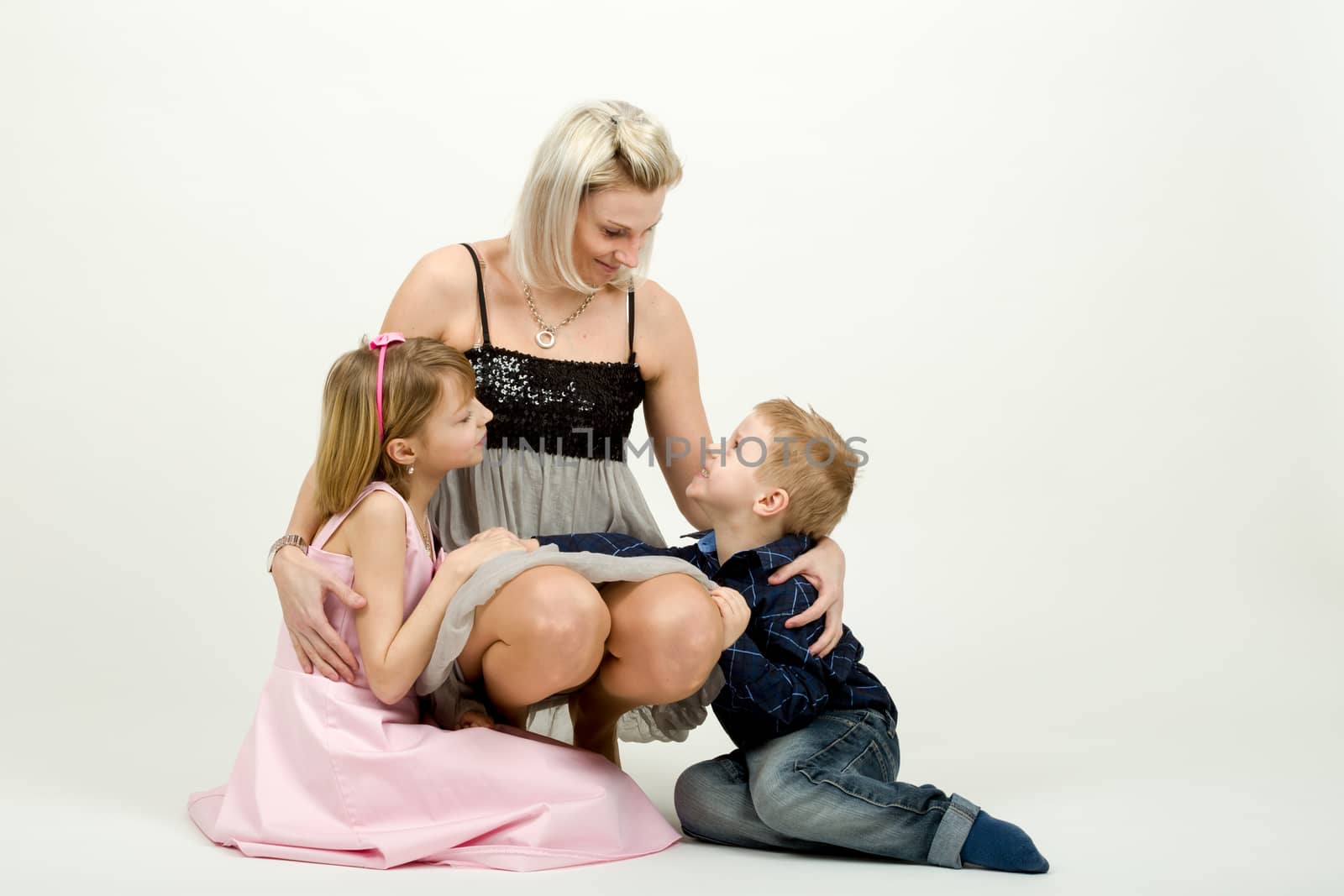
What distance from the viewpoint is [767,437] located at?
9.46 feet

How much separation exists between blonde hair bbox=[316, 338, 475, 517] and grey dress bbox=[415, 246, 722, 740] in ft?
0.94

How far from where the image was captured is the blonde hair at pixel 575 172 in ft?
9.42

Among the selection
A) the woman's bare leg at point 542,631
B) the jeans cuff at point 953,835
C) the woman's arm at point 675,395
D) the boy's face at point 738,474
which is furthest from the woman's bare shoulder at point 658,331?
the jeans cuff at point 953,835

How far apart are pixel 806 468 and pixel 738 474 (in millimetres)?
126

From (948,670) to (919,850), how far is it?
1.56 m

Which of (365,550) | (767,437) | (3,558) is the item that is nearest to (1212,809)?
(767,437)

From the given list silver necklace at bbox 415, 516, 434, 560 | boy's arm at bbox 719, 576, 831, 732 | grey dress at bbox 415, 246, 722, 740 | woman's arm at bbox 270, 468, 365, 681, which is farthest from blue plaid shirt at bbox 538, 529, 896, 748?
woman's arm at bbox 270, 468, 365, 681

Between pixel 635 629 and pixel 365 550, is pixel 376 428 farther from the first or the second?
pixel 635 629

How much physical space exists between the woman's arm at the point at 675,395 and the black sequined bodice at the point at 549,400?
4.7 inches

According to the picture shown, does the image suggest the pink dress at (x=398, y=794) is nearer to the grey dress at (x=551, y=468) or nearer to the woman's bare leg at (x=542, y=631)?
the woman's bare leg at (x=542, y=631)

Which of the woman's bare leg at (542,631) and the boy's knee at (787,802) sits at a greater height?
the woman's bare leg at (542,631)

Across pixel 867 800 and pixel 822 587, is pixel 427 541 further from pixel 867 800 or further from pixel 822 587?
pixel 867 800

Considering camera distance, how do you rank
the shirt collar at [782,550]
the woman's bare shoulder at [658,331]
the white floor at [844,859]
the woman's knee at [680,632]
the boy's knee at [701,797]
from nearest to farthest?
the white floor at [844,859], the woman's knee at [680,632], the boy's knee at [701,797], the shirt collar at [782,550], the woman's bare shoulder at [658,331]

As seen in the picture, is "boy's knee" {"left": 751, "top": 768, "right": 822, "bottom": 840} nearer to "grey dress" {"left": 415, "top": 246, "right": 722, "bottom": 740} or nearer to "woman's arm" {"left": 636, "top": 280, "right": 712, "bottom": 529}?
"grey dress" {"left": 415, "top": 246, "right": 722, "bottom": 740}
